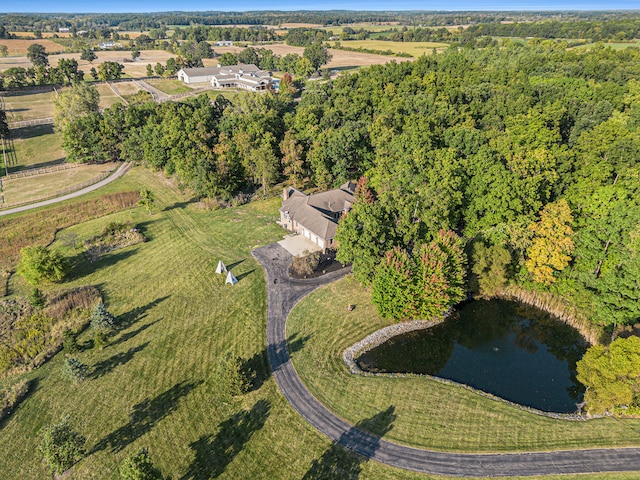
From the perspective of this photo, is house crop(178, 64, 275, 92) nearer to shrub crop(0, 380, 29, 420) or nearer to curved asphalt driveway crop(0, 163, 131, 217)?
curved asphalt driveway crop(0, 163, 131, 217)

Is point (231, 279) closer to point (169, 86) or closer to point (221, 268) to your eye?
point (221, 268)

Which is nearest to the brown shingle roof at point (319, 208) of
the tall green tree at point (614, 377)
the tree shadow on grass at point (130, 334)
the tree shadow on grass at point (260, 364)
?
the tree shadow on grass at point (260, 364)

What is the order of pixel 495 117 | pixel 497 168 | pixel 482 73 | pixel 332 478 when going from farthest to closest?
pixel 482 73 → pixel 495 117 → pixel 497 168 → pixel 332 478

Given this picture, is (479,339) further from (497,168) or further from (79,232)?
(79,232)

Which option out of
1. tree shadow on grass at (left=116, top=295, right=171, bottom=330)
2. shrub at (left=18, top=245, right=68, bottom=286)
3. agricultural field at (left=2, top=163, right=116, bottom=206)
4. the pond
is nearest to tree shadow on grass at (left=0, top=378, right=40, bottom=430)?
tree shadow on grass at (left=116, top=295, right=171, bottom=330)

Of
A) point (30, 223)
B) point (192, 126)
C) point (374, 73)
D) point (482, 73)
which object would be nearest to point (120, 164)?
point (192, 126)

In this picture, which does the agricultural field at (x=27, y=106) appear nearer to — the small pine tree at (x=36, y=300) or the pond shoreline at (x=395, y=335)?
the small pine tree at (x=36, y=300)

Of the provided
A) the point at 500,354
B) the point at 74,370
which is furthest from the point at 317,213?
the point at 74,370
